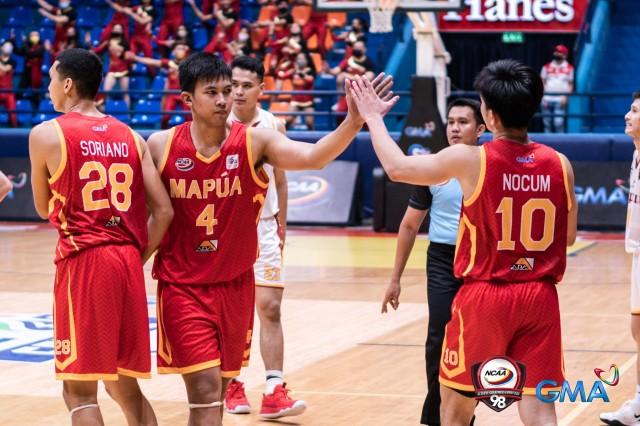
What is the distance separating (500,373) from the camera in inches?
202

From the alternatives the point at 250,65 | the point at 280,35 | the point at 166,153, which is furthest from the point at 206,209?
the point at 280,35

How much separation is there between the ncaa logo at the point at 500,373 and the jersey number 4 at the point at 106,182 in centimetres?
177

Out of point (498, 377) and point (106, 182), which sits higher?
point (106, 182)

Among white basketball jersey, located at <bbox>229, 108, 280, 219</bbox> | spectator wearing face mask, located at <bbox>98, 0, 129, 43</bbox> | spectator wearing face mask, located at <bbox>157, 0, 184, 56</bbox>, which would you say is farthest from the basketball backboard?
white basketball jersey, located at <bbox>229, 108, 280, 219</bbox>

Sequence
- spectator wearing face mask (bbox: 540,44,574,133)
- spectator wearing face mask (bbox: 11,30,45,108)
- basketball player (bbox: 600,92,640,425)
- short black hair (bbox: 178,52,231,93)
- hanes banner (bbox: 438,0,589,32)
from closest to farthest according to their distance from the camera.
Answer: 1. short black hair (bbox: 178,52,231,93)
2. basketball player (bbox: 600,92,640,425)
3. spectator wearing face mask (bbox: 540,44,574,133)
4. spectator wearing face mask (bbox: 11,30,45,108)
5. hanes banner (bbox: 438,0,589,32)

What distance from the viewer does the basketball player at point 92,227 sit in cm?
554

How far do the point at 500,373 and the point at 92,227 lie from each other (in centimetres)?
190

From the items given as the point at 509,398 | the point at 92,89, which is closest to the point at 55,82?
the point at 92,89

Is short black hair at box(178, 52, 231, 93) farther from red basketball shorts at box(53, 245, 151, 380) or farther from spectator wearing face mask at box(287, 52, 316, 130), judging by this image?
spectator wearing face mask at box(287, 52, 316, 130)

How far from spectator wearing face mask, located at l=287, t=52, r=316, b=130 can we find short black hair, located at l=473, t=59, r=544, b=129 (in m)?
16.3

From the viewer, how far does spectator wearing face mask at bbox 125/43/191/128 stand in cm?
2234

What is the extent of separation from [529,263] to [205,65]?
68.9 inches

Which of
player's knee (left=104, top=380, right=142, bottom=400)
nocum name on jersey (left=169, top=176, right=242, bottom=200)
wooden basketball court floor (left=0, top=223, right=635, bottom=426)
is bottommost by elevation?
wooden basketball court floor (left=0, top=223, right=635, bottom=426)

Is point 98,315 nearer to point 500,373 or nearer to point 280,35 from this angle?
point 500,373
